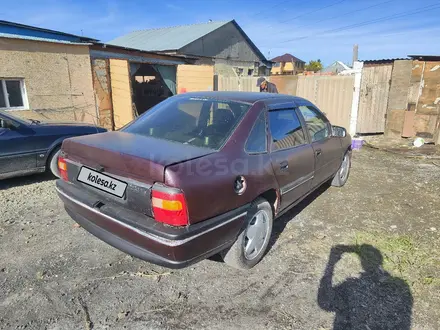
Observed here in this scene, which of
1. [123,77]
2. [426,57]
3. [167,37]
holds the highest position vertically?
[167,37]

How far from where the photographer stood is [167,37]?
22.3 m

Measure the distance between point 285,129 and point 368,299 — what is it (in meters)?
1.76

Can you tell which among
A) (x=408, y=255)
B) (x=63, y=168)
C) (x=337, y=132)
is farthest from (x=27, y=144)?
(x=408, y=255)

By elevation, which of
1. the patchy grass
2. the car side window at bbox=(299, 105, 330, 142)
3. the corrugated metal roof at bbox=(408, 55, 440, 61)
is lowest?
the patchy grass

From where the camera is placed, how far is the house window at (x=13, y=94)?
7.48 meters

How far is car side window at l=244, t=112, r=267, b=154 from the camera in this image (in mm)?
2616

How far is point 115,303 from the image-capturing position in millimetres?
2338

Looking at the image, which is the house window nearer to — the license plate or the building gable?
the license plate

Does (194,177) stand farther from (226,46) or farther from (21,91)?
(226,46)

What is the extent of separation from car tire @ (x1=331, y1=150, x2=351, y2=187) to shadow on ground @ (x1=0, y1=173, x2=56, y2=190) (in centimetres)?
496

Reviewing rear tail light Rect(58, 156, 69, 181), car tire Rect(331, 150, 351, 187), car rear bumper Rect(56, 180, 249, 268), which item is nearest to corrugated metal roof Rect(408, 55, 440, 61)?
car tire Rect(331, 150, 351, 187)

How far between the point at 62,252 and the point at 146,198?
1.57 meters

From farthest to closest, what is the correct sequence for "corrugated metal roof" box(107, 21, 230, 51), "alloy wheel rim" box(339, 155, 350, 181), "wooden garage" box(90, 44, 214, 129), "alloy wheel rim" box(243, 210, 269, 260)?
1. "corrugated metal roof" box(107, 21, 230, 51)
2. "wooden garage" box(90, 44, 214, 129)
3. "alloy wheel rim" box(339, 155, 350, 181)
4. "alloy wheel rim" box(243, 210, 269, 260)

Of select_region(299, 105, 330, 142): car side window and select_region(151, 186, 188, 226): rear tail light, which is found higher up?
select_region(299, 105, 330, 142): car side window
